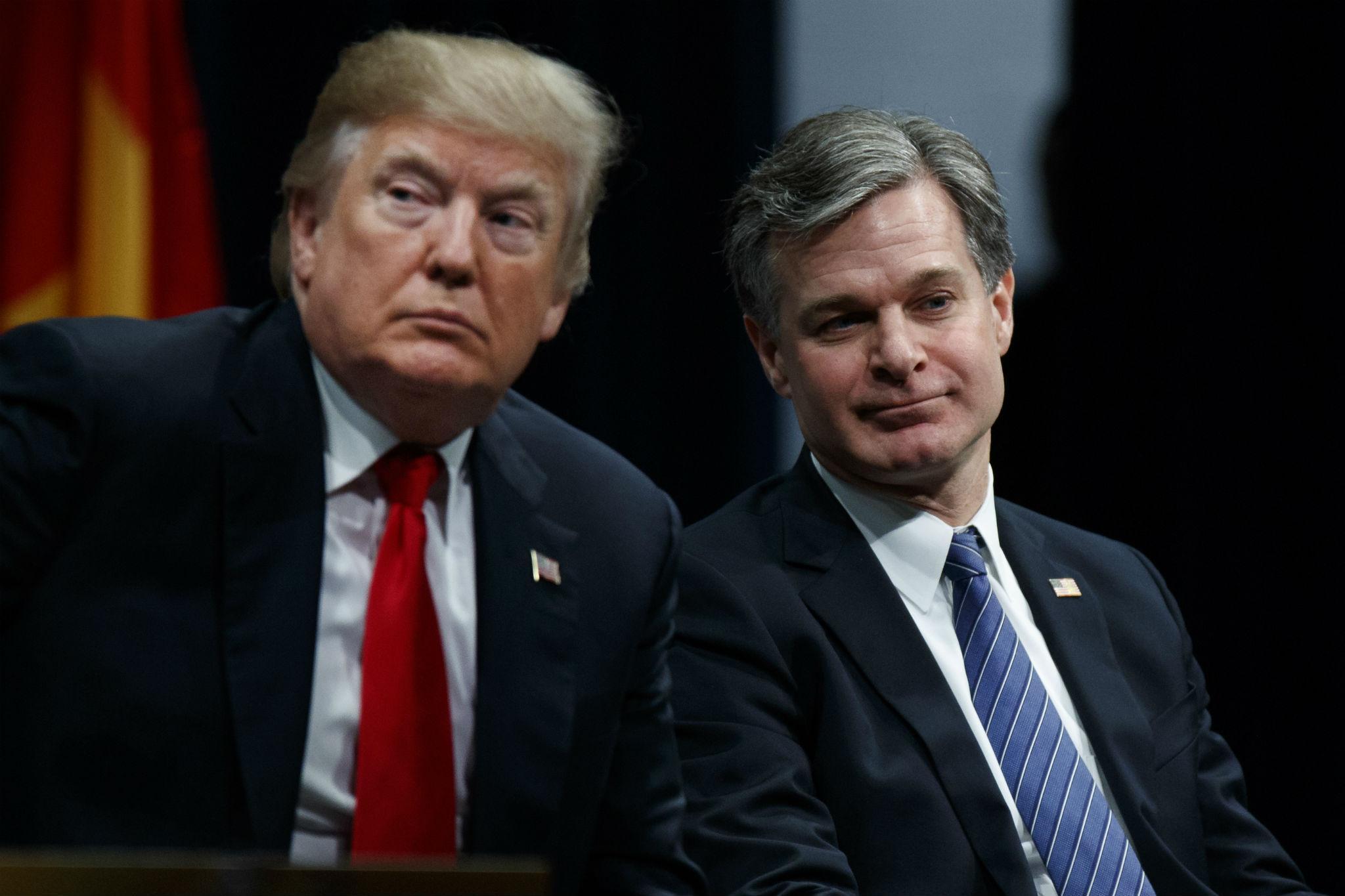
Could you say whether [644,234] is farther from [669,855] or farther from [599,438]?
[669,855]

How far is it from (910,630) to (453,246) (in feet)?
2.88

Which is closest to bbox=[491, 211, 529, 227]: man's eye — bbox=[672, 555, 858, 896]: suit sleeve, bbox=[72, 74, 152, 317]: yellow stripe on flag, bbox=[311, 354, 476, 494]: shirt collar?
bbox=[311, 354, 476, 494]: shirt collar

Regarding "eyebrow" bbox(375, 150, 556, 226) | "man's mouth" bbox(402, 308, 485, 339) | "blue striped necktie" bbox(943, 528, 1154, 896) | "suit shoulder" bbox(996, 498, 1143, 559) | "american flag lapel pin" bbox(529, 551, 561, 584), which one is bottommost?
"blue striped necktie" bbox(943, 528, 1154, 896)

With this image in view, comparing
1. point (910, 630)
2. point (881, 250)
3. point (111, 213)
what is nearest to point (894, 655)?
point (910, 630)

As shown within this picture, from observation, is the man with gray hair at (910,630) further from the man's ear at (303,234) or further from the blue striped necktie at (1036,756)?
the man's ear at (303,234)

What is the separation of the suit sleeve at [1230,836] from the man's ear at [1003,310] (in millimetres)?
589

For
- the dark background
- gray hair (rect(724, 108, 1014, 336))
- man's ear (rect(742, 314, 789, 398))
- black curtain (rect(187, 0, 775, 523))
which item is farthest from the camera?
the dark background

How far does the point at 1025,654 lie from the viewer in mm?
2127

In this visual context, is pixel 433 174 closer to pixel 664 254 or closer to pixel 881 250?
pixel 881 250

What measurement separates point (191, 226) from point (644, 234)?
784mm

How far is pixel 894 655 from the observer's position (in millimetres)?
2047

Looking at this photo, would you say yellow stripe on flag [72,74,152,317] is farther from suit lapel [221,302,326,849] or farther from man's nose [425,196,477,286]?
man's nose [425,196,477,286]

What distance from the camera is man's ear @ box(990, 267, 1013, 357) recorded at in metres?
2.32

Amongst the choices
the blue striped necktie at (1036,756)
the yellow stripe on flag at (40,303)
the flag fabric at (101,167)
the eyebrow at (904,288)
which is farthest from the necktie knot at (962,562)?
the yellow stripe on flag at (40,303)
